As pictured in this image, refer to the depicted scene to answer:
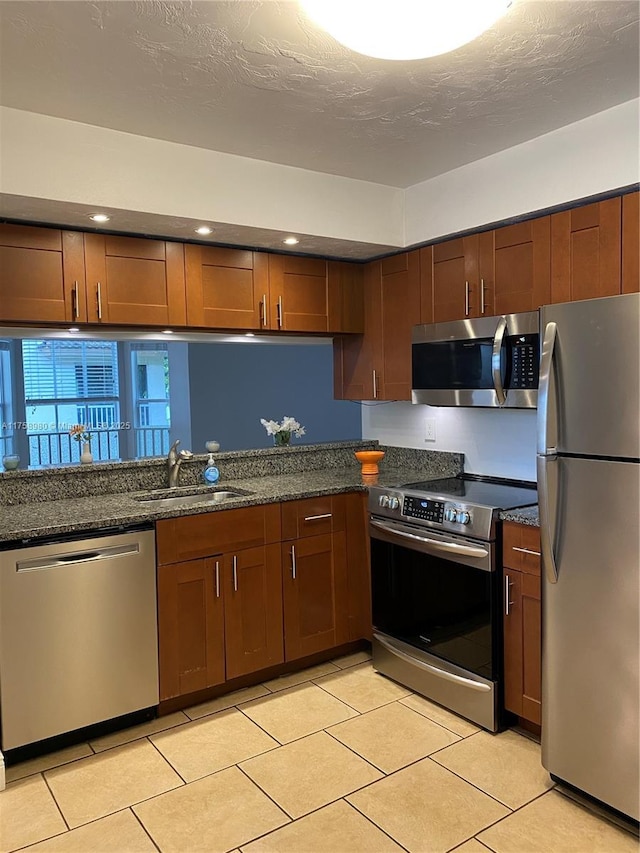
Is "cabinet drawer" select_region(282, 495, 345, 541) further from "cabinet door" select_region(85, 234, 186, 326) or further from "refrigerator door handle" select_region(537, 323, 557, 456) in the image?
"refrigerator door handle" select_region(537, 323, 557, 456)

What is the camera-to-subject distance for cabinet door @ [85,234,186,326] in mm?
3078

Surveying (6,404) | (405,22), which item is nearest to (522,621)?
(405,22)

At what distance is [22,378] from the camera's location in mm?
3727

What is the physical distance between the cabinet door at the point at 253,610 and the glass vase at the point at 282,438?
0.92 metres

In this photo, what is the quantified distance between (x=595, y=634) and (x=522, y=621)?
0.54 m

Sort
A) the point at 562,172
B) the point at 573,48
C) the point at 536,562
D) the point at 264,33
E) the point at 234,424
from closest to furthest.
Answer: the point at 264,33
the point at 573,48
the point at 536,562
the point at 562,172
the point at 234,424

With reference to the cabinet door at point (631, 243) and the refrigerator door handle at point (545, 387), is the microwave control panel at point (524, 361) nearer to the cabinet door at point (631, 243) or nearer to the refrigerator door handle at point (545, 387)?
the cabinet door at point (631, 243)

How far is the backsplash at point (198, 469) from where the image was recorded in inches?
125

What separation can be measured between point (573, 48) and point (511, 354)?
124 centimetres

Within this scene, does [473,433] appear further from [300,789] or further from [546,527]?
[300,789]

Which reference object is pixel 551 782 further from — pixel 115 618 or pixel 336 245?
pixel 336 245

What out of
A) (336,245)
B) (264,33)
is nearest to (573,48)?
(264,33)

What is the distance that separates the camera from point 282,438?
4.03 meters

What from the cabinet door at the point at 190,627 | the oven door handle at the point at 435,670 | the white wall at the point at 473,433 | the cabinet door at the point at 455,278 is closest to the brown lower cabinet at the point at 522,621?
the oven door handle at the point at 435,670
